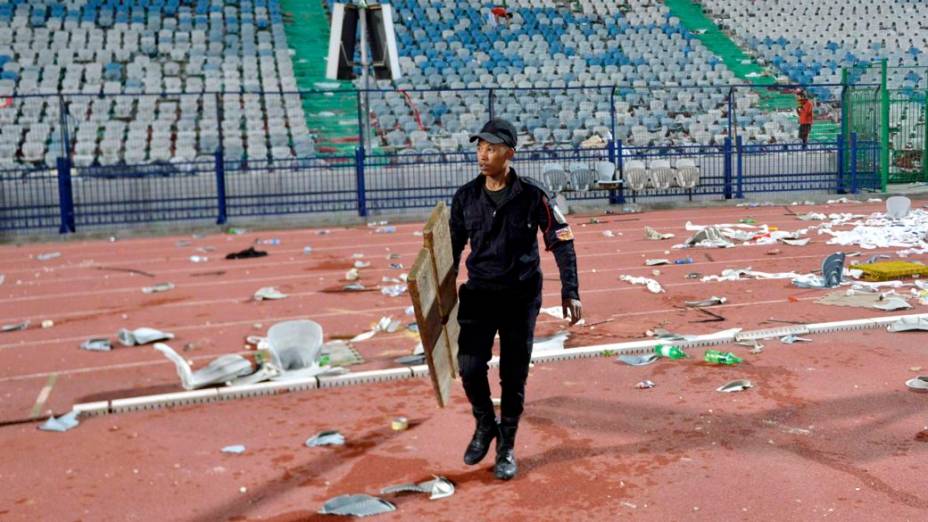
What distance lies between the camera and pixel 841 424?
5938 millimetres

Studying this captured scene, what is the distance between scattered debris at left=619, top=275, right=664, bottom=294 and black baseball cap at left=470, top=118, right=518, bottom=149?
5.87 m

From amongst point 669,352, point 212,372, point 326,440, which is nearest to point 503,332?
point 326,440

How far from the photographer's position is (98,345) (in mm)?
8844

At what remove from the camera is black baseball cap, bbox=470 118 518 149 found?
5.17m

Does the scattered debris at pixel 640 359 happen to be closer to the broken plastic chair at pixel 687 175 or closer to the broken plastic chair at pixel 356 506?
the broken plastic chair at pixel 356 506

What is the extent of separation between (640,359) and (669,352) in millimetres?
250

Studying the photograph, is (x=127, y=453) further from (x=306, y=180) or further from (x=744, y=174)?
(x=744, y=174)

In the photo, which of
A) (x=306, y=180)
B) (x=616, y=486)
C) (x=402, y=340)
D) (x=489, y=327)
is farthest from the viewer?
(x=306, y=180)

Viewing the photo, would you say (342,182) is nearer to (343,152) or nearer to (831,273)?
(343,152)

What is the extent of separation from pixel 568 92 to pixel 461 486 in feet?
83.3

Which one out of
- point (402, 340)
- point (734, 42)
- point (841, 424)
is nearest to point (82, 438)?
point (402, 340)

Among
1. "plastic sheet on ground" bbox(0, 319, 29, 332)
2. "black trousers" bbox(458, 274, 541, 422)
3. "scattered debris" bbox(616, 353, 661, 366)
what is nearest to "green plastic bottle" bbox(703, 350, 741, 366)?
"scattered debris" bbox(616, 353, 661, 366)

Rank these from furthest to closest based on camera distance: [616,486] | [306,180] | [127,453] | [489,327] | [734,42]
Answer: [734,42] < [306,180] < [127,453] < [489,327] < [616,486]

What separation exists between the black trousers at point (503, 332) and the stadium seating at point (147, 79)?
14.9 m
